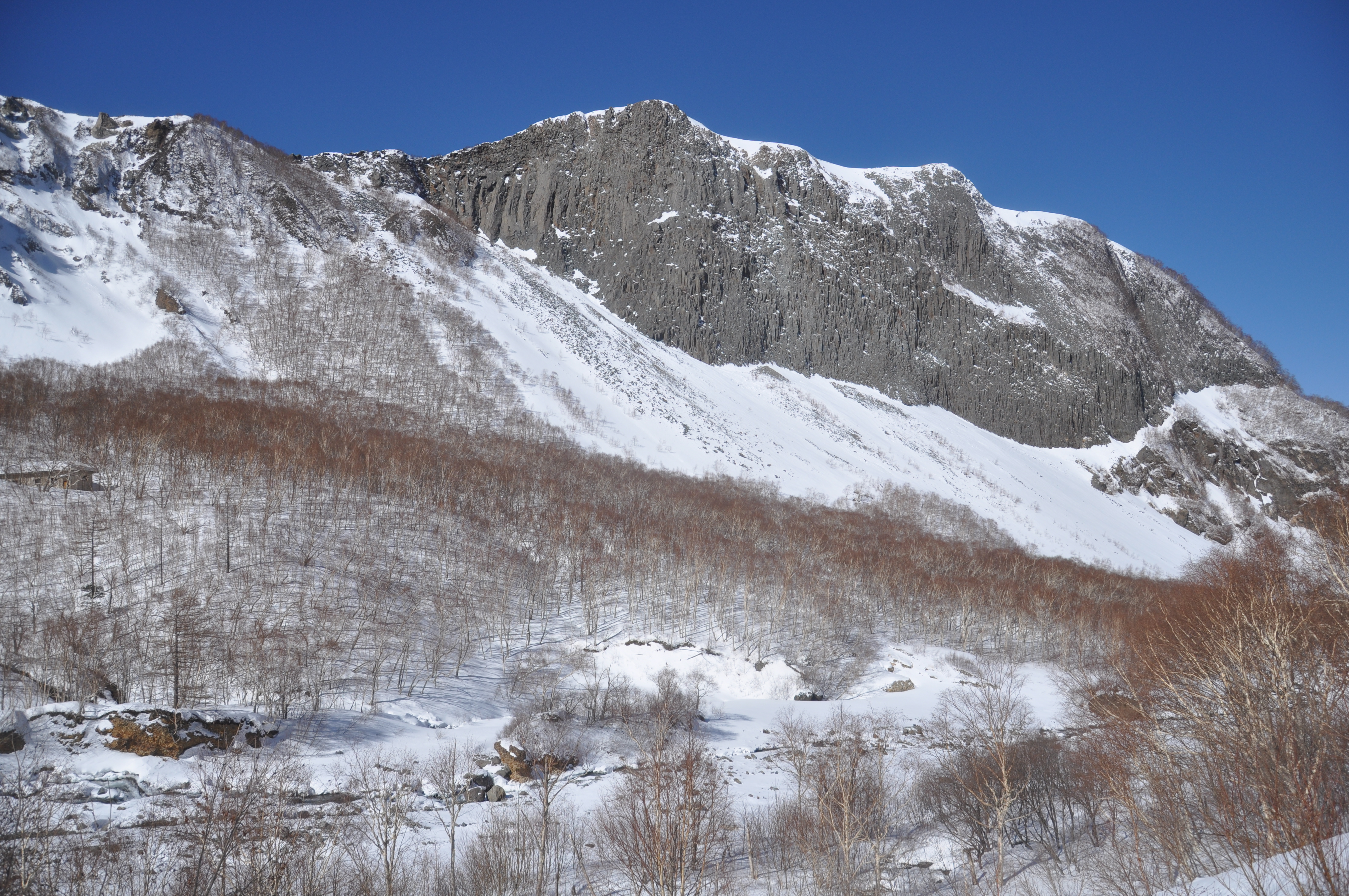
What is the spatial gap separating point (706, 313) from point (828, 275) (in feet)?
70.8

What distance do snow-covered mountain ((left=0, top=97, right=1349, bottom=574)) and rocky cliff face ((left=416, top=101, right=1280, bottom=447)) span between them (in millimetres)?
523

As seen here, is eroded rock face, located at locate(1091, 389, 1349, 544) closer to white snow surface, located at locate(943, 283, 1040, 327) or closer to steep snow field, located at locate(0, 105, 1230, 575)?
steep snow field, located at locate(0, 105, 1230, 575)

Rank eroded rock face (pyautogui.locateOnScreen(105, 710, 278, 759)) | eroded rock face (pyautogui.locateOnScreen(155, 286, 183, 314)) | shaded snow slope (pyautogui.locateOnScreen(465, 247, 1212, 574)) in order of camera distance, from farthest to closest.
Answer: shaded snow slope (pyautogui.locateOnScreen(465, 247, 1212, 574)) < eroded rock face (pyautogui.locateOnScreen(155, 286, 183, 314)) < eroded rock face (pyautogui.locateOnScreen(105, 710, 278, 759))

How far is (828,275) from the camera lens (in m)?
107

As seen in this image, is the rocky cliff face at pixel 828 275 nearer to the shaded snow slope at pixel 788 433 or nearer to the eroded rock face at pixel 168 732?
the shaded snow slope at pixel 788 433

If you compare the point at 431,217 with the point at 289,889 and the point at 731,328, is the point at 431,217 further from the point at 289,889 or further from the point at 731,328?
the point at 289,889

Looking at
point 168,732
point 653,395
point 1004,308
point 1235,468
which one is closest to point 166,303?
point 653,395

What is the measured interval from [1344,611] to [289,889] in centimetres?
2721

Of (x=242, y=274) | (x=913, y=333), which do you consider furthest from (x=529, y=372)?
(x=913, y=333)

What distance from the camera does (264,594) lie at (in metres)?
32.2

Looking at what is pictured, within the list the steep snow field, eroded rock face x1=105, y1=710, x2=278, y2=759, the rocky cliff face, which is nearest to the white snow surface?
the rocky cliff face

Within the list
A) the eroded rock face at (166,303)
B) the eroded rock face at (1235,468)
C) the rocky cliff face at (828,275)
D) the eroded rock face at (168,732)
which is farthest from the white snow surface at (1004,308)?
the eroded rock face at (168,732)

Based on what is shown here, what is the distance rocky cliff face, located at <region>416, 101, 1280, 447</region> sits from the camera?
103312 mm

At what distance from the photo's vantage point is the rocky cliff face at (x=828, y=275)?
10331 cm
